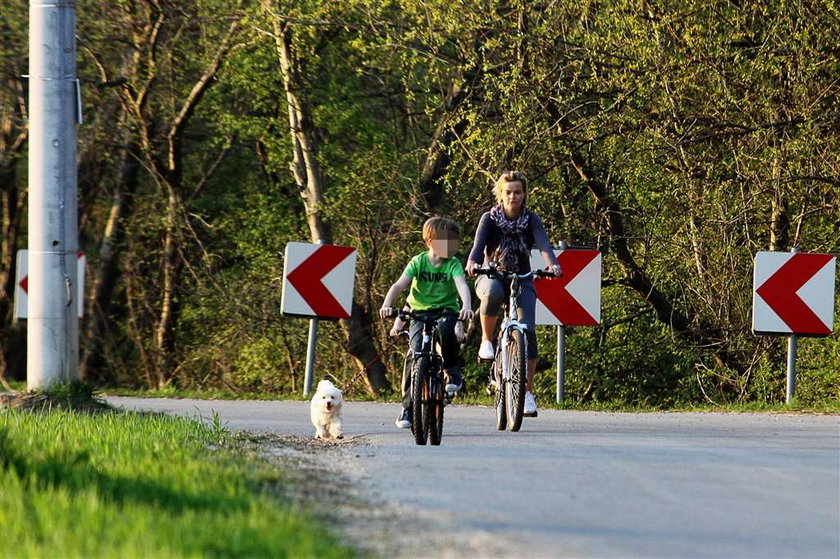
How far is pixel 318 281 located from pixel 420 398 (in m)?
7.55

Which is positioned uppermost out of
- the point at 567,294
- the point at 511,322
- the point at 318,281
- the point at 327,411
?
the point at 318,281

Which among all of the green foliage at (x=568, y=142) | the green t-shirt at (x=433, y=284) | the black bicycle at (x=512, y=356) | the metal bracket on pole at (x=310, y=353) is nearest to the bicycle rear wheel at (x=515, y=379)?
the black bicycle at (x=512, y=356)

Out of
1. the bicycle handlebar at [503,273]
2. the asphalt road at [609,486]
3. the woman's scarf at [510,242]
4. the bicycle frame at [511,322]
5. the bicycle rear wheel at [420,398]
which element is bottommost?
the asphalt road at [609,486]

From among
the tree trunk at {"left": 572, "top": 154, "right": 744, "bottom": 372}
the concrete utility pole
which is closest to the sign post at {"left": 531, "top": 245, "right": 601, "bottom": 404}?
the tree trunk at {"left": 572, "top": 154, "right": 744, "bottom": 372}

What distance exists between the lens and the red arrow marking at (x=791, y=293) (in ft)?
50.7

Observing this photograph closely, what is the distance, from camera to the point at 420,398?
392 inches

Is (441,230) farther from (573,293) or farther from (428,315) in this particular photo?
(573,293)

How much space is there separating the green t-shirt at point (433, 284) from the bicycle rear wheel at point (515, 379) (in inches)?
31.0

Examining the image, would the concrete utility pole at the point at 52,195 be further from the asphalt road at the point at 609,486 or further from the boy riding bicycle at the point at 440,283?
the boy riding bicycle at the point at 440,283

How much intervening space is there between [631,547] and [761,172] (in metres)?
13.4

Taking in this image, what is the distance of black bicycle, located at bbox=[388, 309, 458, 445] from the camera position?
9.95 m

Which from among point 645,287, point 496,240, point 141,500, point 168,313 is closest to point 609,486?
point 141,500

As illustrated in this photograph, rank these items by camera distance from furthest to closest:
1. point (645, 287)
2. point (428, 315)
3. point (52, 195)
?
point (645, 287)
point (52, 195)
point (428, 315)

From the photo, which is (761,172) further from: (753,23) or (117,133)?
(117,133)
